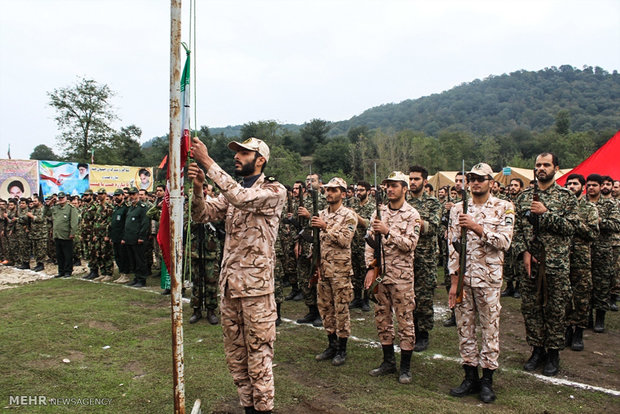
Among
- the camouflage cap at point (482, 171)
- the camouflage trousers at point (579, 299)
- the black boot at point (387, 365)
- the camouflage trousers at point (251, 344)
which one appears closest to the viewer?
the camouflage trousers at point (251, 344)

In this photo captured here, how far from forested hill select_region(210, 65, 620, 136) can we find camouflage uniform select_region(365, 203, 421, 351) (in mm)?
89963

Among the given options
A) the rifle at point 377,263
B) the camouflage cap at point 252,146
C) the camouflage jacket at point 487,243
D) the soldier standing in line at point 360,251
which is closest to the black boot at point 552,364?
the camouflage jacket at point 487,243

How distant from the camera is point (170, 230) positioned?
3.10 meters

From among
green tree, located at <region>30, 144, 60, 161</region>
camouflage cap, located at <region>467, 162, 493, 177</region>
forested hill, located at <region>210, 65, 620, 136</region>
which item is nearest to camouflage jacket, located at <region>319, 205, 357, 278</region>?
camouflage cap, located at <region>467, 162, 493, 177</region>

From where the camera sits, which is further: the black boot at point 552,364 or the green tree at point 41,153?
the green tree at point 41,153

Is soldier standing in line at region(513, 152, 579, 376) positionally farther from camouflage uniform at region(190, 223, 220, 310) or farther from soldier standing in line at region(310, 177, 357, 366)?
camouflage uniform at region(190, 223, 220, 310)

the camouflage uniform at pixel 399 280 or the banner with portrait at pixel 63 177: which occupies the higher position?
the banner with portrait at pixel 63 177

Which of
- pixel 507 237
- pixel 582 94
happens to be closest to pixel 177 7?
pixel 507 237

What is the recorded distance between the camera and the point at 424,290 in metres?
6.00

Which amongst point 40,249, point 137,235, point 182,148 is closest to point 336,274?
point 182,148

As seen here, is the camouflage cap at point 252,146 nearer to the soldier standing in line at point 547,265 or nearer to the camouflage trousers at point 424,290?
the soldier standing in line at point 547,265

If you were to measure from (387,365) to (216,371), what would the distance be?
2.01 metres

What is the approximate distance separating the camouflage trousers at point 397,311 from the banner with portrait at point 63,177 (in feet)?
A: 67.0

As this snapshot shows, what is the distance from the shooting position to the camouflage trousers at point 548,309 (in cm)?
491
